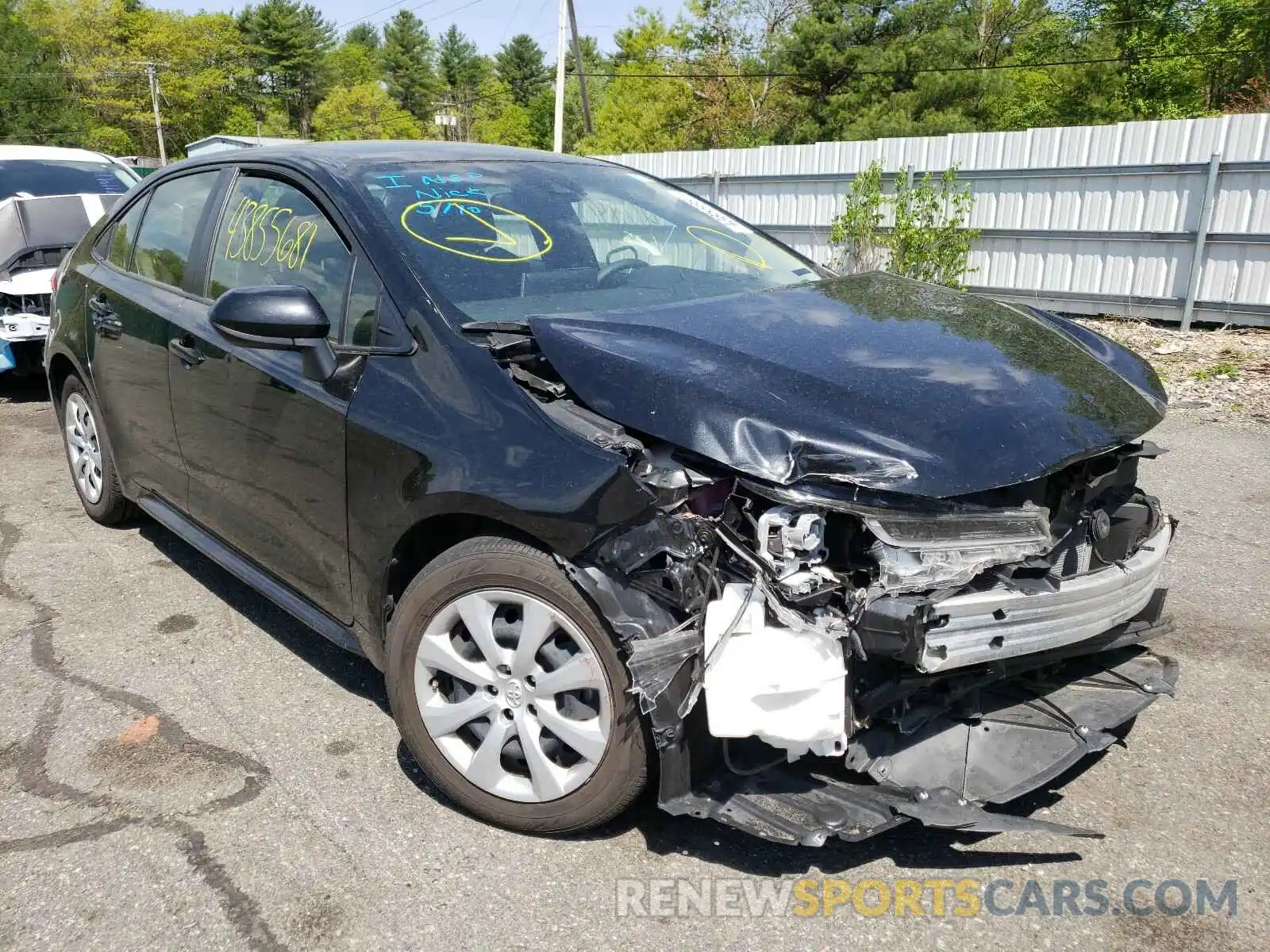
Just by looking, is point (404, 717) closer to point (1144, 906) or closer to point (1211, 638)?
point (1144, 906)

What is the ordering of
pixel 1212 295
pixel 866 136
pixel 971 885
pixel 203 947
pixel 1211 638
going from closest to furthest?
pixel 203 947 → pixel 971 885 → pixel 1211 638 → pixel 1212 295 → pixel 866 136

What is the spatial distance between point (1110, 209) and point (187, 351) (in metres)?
11.0

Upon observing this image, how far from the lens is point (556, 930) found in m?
2.27

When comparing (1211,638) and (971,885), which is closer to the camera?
(971,885)

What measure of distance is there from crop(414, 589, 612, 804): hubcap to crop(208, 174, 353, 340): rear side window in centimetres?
98

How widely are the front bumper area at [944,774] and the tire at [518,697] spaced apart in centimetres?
23

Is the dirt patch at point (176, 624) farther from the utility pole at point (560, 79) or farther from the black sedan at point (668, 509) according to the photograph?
the utility pole at point (560, 79)

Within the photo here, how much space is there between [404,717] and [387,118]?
8082 cm

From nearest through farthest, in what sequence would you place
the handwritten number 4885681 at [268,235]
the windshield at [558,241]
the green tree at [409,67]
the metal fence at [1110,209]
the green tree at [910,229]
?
the windshield at [558,241] < the handwritten number 4885681 at [268,235] < the metal fence at [1110,209] < the green tree at [910,229] < the green tree at [409,67]

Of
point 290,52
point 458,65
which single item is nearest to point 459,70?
point 458,65

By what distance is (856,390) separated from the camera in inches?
96.8

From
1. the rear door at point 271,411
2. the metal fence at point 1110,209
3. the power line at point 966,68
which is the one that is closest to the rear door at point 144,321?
the rear door at point 271,411

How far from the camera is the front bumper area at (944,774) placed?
2.25 m

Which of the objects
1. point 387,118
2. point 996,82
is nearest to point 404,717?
point 996,82
